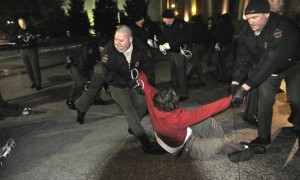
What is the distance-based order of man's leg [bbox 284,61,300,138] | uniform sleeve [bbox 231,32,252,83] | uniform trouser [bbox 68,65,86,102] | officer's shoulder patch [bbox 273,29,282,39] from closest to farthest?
officer's shoulder patch [bbox 273,29,282,39]
man's leg [bbox 284,61,300,138]
uniform sleeve [bbox 231,32,252,83]
uniform trouser [bbox 68,65,86,102]

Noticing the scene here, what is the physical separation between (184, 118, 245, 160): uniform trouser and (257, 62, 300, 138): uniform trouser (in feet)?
1.71

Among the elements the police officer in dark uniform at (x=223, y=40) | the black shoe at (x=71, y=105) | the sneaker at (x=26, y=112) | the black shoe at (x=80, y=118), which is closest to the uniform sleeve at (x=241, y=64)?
the black shoe at (x=80, y=118)

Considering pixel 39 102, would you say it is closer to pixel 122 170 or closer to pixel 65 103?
pixel 65 103

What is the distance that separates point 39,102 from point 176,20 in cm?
329

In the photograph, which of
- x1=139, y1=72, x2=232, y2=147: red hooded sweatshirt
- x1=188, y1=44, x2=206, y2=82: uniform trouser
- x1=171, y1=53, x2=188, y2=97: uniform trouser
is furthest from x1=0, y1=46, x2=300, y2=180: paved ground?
x1=188, y1=44, x2=206, y2=82: uniform trouser

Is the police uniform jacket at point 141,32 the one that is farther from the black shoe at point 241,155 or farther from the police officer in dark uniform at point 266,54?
the black shoe at point 241,155

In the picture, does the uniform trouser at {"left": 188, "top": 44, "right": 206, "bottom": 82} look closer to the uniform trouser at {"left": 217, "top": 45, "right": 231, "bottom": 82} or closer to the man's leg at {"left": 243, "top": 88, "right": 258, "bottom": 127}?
the uniform trouser at {"left": 217, "top": 45, "right": 231, "bottom": 82}

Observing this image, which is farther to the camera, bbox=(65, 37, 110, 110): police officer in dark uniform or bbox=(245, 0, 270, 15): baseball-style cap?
bbox=(65, 37, 110, 110): police officer in dark uniform

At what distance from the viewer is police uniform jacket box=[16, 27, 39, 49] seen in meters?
6.80

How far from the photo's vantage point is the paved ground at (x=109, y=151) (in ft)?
10.3

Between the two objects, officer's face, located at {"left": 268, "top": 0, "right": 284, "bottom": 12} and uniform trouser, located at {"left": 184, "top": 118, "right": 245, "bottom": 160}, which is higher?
officer's face, located at {"left": 268, "top": 0, "right": 284, "bottom": 12}

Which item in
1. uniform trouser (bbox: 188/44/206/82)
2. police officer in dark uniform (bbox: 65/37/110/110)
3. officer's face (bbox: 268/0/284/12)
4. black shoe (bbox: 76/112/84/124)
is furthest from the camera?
uniform trouser (bbox: 188/44/206/82)

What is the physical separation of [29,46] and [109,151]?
4.36 meters

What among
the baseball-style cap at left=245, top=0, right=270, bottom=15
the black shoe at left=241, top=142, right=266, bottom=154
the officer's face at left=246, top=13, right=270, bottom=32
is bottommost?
the black shoe at left=241, top=142, right=266, bottom=154
